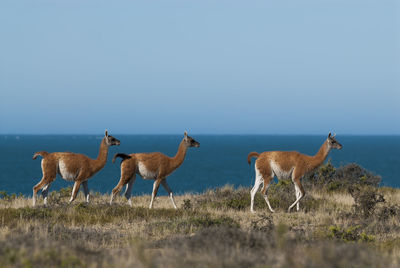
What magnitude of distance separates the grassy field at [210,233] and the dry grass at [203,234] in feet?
0.07

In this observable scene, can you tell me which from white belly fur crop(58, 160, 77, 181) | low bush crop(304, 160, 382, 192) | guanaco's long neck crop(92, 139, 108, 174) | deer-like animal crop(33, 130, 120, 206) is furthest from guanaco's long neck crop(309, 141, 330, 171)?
white belly fur crop(58, 160, 77, 181)

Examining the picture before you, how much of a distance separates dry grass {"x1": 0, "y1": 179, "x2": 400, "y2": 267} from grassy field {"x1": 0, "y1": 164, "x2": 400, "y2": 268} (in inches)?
0.8

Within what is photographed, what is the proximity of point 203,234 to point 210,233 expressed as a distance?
0.50 feet

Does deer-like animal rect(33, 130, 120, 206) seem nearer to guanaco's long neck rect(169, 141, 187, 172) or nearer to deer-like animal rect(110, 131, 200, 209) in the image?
deer-like animal rect(110, 131, 200, 209)

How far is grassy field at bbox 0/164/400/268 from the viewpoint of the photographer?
7184 millimetres

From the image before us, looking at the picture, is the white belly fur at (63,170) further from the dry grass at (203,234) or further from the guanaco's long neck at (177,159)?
the guanaco's long neck at (177,159)

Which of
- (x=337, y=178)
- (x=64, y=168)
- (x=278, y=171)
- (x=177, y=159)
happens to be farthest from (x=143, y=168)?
(x=337, y=178)

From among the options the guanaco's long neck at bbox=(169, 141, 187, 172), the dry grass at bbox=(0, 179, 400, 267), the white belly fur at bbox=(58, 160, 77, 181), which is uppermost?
the guanaco's long neck at bbox=(169, 141, 187, 172)

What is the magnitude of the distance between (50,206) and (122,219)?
7.84ft

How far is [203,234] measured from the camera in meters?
9.55

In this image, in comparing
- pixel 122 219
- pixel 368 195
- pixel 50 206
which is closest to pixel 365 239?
pixel 368 195

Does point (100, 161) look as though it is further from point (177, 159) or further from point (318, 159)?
point (318, 159)

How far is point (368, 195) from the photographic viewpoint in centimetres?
1474

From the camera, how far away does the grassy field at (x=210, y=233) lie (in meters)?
7.18
